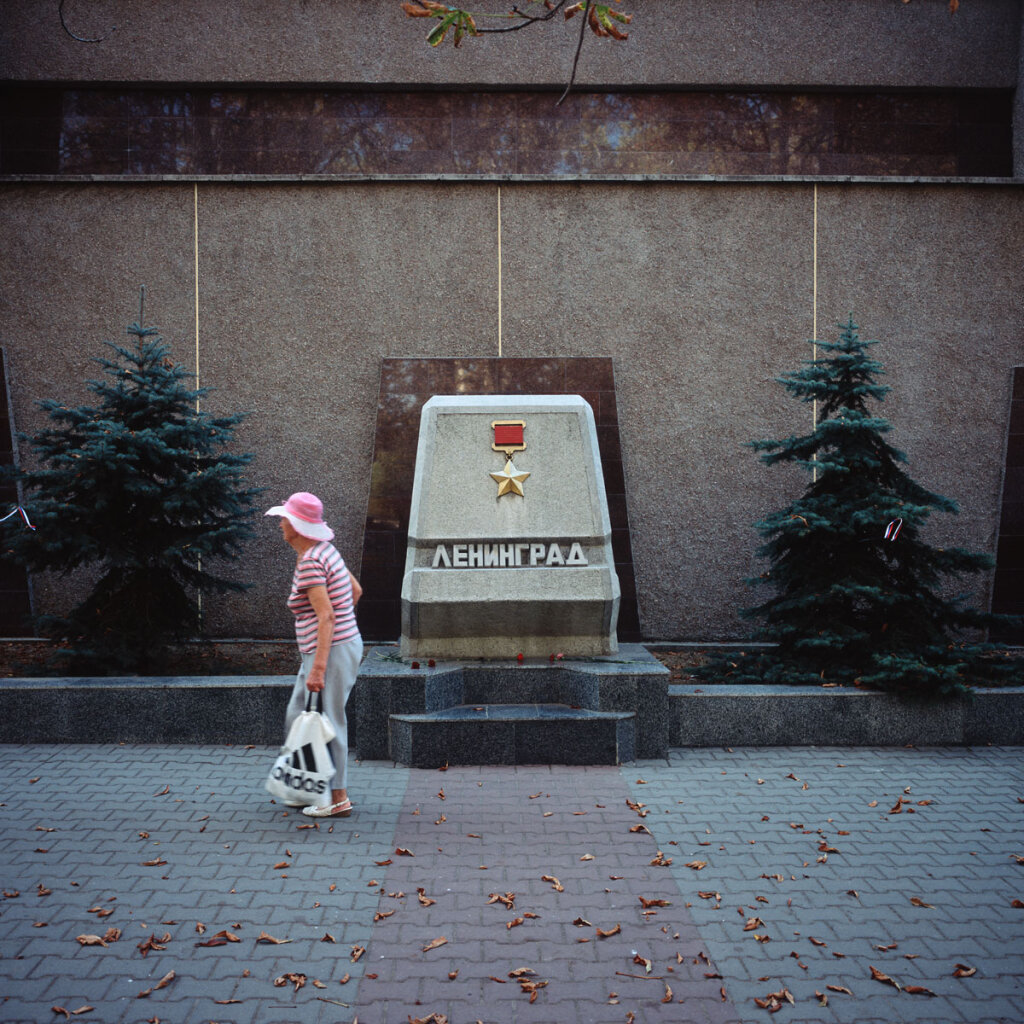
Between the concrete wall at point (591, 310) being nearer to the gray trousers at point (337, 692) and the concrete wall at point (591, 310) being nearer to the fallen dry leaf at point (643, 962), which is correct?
the gray trousers at point (337, 692)

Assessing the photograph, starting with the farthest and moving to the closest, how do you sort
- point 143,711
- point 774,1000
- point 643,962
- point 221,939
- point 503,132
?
point 503,132, point 143,711, point 221,939, point 643,962, point 774,1000

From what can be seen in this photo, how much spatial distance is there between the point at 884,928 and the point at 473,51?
10.3m

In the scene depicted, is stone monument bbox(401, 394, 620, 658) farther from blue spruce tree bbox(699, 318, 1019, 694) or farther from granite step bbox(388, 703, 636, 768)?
blue spruce tree bbox(699, 318, 1019, 694)

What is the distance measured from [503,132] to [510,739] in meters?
7.92

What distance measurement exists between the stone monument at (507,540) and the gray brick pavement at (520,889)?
1.12 meters

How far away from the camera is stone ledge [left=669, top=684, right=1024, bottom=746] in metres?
6.44

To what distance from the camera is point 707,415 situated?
1011 centimetres

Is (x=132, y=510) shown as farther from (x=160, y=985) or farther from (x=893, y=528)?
(x=893, y=528)

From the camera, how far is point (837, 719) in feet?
21.2

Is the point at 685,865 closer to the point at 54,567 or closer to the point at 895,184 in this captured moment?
the point at 54,567

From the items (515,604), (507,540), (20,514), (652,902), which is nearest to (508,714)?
(515,604)

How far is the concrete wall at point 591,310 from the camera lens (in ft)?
32.9

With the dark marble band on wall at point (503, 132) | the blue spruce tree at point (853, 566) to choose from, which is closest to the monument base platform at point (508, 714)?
the blue spruce tree at point (853, 566)

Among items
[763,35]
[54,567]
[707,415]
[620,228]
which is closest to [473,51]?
[620,228]
